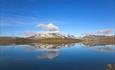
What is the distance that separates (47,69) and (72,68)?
1.43m

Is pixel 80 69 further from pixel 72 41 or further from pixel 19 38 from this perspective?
pixel 72 41

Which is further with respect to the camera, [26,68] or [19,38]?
[19,38]

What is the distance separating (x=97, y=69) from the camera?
9.52 metres

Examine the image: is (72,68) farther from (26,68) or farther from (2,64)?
(2,64)

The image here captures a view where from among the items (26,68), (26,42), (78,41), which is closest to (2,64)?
(26,68)

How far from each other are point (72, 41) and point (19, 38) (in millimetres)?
8726

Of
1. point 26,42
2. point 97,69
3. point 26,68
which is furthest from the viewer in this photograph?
point 26,42

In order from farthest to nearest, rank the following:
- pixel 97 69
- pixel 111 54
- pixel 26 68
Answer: pixel 111 54 < pixel 26 68 < pixel 97 69

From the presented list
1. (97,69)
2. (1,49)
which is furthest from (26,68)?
(1,49)

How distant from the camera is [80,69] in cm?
964

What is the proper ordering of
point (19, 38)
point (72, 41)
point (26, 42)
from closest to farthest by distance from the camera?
point (19, 38) < point (26, 42) < point (72, 41)

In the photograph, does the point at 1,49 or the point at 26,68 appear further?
the point at 1,49

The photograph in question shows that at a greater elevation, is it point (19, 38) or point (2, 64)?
point (19, 38)

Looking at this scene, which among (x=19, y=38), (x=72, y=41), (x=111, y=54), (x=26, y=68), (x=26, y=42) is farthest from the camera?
(x=72, y=41)
